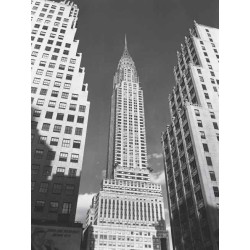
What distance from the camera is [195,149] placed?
105ft

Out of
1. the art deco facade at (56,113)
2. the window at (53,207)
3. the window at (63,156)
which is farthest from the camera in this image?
the window at (63,156)

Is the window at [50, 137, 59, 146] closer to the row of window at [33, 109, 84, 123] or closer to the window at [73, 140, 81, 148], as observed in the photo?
the window at [73, 140, 81, 148]

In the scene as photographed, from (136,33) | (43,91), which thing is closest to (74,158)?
(43,91)

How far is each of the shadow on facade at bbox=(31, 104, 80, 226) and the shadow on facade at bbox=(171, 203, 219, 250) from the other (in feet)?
45.6

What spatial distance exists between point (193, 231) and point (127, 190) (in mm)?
88372

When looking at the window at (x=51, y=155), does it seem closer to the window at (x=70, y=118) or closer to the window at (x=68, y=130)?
the window at (x=68, y=130)

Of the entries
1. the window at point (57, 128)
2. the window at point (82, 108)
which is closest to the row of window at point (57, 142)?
the window at point (57, 128)

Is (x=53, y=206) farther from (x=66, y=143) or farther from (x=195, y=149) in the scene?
(x=195, y=149)

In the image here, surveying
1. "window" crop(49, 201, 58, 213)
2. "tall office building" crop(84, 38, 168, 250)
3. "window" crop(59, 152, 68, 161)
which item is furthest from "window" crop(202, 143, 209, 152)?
"tall office building" crop(84, 38, 168, 250)

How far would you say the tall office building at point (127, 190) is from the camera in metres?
99.3

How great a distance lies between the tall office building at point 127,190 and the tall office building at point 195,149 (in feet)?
163

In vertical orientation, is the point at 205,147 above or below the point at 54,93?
below

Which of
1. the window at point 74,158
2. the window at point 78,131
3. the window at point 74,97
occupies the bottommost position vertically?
the window at point 74,158
